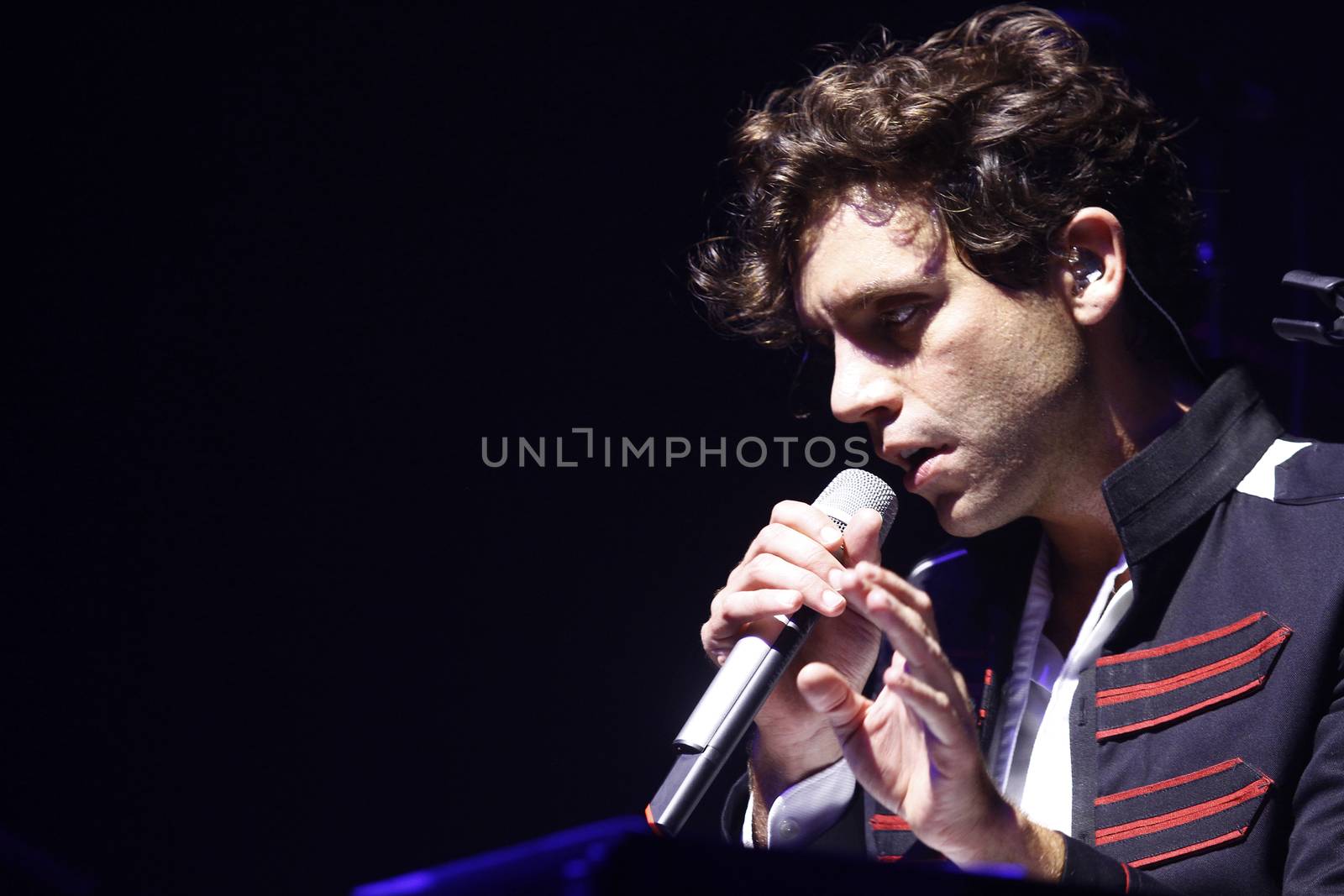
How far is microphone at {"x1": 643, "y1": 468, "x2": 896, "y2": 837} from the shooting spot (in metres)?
1.13

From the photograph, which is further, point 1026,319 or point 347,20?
point 347,20

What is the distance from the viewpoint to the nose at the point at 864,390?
1553 millimetres

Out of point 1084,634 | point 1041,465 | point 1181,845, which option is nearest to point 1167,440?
point 1041,465

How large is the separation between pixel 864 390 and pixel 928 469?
129mm

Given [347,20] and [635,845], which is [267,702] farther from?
[635,845]

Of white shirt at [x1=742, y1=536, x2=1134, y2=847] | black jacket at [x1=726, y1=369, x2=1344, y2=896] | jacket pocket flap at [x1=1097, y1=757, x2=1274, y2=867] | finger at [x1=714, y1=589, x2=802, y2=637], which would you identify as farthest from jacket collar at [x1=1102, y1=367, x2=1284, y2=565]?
finger at [x1=714, y1=589, x2=802, y2=637]

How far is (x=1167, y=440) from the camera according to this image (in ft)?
5.11

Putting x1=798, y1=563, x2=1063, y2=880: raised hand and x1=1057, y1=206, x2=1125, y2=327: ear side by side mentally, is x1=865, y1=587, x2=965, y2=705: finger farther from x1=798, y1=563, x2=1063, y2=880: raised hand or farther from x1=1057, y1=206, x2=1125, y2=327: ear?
x1=1057, y1=206, x2=1125, y2=327: ear

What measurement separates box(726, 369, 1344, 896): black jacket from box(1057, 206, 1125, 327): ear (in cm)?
19

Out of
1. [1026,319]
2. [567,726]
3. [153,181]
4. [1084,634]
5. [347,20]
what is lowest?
[567,726]

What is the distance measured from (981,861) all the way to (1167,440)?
2.20 ft

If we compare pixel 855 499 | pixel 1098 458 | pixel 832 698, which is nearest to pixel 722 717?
pixel 832 698

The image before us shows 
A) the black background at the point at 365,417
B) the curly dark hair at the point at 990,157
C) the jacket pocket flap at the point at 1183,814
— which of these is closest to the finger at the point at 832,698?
the jacket pocket flap at the point at 1183,814

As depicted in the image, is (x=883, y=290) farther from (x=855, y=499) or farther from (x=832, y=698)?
(x=832, y=698)
